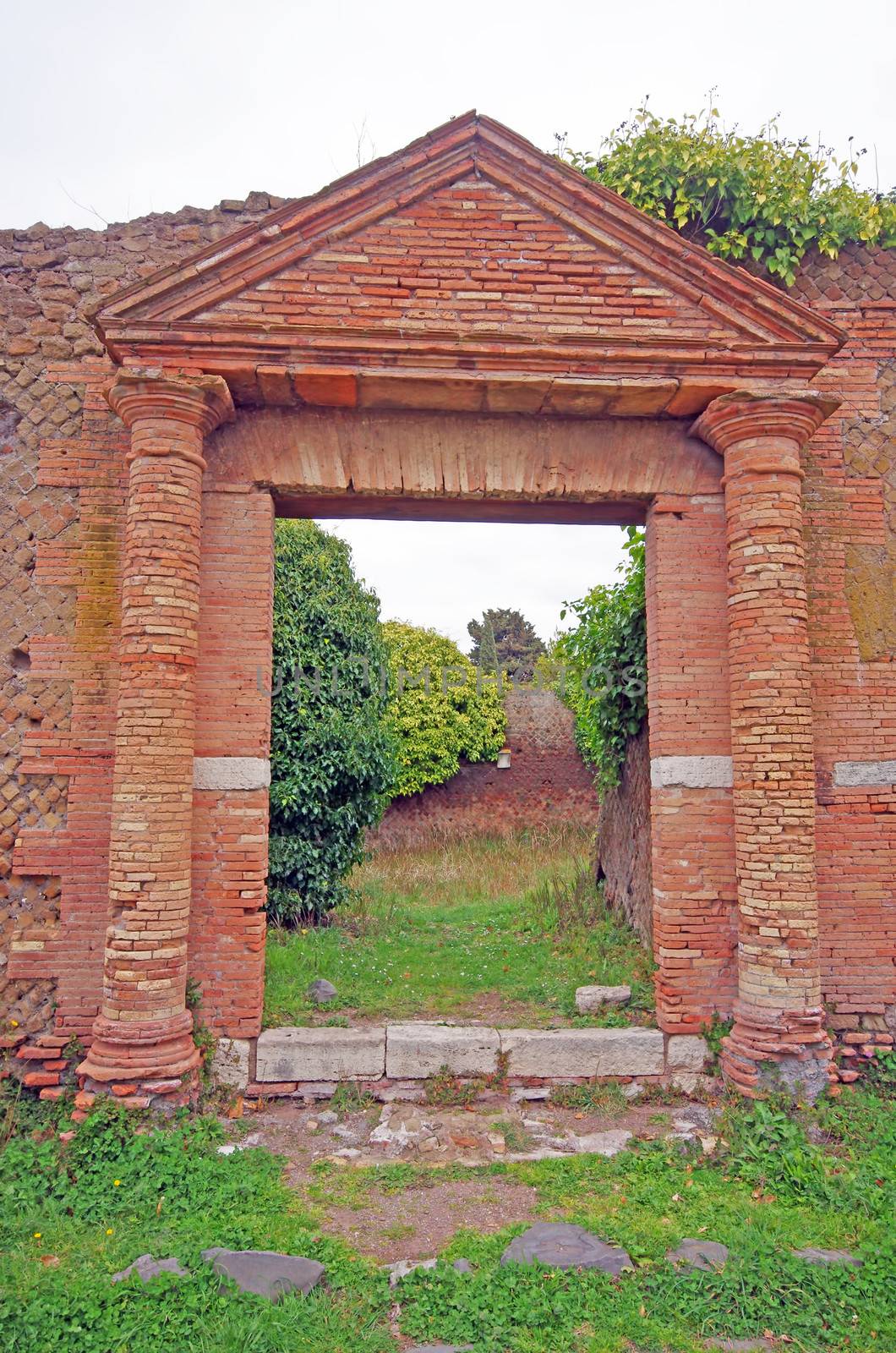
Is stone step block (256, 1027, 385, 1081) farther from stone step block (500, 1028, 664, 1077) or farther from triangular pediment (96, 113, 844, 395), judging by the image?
triangular pediment (96, 113, 844, 395)

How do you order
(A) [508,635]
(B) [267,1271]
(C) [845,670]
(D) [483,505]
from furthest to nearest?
(A) [508,635]
(D) [483,505]
(C) [845,670]
(B) [267,1271]

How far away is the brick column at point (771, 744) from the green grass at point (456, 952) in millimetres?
1008

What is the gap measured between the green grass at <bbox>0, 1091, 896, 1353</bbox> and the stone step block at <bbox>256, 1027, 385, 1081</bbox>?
0.61m

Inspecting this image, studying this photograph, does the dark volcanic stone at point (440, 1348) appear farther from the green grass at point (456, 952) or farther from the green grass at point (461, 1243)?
the green grass at point (456, 952)

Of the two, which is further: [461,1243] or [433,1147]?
[433,1147]

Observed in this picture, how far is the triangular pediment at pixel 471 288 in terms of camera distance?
5.57m

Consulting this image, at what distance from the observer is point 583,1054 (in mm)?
5621

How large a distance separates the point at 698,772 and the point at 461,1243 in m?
3.23

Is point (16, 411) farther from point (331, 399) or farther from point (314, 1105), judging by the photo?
point (314, 1105)

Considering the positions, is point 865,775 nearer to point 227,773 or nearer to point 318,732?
point 227,773

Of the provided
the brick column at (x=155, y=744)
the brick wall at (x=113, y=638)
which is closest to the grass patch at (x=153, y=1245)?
the brick column at (x=155, y=744)

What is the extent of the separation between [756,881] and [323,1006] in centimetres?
329

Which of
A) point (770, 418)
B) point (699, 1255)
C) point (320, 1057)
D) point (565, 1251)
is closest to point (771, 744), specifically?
point (770, 418)

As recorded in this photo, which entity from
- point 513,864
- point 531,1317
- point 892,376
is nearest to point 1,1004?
point 531,1317
